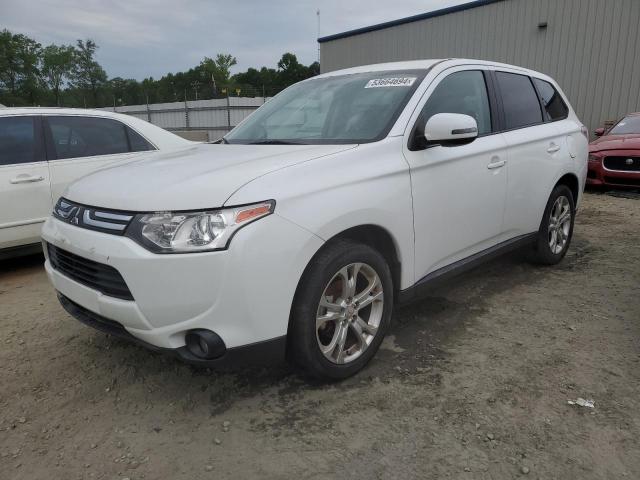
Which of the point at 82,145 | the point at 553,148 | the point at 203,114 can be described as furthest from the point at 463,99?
the point at 203,114

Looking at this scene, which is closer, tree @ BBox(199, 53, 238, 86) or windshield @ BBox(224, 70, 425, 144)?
windshield @ BBox(224, 70, 425, 144)

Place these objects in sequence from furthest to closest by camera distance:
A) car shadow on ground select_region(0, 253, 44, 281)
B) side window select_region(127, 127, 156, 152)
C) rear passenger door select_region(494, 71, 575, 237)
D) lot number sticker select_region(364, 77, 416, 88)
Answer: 1. side window select_region(127, 127, 156, 152)
2. car shadow on ground select_region(0, 253, 44, 281)
3. rear passenger door select_region(494, 71, 575, 237)
4. lot number sticker select_region(364, 77, 416, 88)

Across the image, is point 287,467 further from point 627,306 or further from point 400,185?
point 627,306

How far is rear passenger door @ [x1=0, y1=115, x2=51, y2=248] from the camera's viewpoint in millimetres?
4469

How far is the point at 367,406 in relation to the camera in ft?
8.27

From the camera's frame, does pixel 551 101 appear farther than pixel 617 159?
No

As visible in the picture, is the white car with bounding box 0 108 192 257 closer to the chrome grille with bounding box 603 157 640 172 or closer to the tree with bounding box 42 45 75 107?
the chrome grille with bounding box 603 157 640 172

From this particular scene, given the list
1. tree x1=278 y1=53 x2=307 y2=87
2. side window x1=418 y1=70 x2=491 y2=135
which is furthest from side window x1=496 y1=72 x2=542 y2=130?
tree x1=278 y1=53 x2=307 y2=87

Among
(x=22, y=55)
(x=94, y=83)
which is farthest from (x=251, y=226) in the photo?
(x=94, y=83)

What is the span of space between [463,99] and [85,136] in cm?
362

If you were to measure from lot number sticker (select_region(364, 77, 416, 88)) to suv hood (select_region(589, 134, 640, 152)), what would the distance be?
21.8ft

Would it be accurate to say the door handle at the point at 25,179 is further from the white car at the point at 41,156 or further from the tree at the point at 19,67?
the tree at the point at 19,67

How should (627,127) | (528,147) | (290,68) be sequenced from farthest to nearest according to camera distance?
1. (290,68)
2. (627,127)
3. (528,147)

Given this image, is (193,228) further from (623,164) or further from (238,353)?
(623,164)
